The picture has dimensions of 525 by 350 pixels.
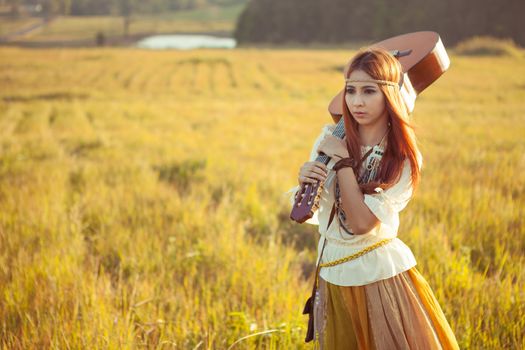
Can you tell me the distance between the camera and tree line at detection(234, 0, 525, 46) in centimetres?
3928

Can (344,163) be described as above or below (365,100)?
below

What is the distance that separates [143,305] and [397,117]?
66.4 inches

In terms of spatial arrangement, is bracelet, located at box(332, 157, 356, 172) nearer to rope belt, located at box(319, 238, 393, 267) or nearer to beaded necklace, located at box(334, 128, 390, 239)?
beaded necklace, located at box(334, 128, 390, 239)

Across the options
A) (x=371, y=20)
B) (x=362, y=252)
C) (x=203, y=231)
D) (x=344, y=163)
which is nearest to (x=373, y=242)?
(x=362, y=252)

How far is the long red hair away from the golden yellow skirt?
34cm

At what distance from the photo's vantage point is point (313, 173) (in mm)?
1417

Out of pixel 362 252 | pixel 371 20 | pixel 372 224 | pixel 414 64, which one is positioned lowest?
pixel 362 252

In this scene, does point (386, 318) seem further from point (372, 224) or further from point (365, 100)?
point (365, 100)

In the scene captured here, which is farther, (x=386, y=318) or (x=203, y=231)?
(x=203, y=231)

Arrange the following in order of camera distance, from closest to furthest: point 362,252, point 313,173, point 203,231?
point 313,173 < point 362,252 < point 203,231

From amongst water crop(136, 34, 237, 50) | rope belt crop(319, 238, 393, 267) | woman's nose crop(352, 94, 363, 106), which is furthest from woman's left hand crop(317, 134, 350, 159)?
water crop(136, 34, 237, 50)

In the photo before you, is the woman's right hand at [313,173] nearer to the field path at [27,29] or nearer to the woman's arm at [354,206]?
the woman's arm at [354,206]

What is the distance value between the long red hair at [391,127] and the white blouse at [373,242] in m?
0.03

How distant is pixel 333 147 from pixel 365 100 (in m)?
0.19
